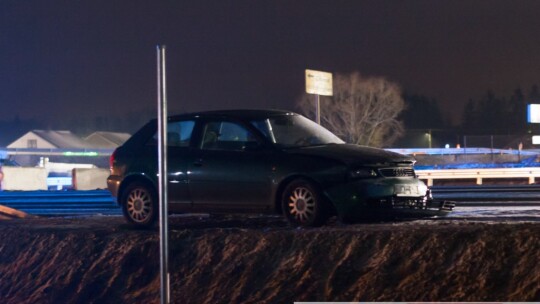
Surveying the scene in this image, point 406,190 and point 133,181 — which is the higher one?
point 133,181

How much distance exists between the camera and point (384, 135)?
86.8 meters

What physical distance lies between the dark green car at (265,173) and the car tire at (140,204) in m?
0.01

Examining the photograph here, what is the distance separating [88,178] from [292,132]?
20.3 metres

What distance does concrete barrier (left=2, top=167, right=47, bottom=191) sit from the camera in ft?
107

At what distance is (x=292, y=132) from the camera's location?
12312 millimetres

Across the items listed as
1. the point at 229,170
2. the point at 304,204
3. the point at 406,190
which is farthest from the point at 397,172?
the point at 229,170

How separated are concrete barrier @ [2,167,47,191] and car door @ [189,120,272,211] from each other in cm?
2150

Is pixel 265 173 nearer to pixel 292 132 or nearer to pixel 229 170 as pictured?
pixel 229 170

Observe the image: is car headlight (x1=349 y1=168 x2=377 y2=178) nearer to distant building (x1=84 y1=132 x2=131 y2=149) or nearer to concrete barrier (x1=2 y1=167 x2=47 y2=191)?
concrete barrier (x1=2 y1=167 x2=47 y2=191)

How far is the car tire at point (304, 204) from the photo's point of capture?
11.1 meters

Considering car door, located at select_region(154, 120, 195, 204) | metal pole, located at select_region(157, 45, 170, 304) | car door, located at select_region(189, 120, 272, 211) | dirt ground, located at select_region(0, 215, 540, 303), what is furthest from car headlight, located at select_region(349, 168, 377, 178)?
metal pole, located at select_region(157, 45, 170, 304)

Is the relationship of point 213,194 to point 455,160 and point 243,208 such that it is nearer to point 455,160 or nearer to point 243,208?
point 243,208

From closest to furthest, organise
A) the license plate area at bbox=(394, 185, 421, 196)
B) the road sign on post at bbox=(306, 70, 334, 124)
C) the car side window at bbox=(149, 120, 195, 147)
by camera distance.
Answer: the license plate area at bbox=(394, 185, 421, 196) < the car side window at bbox=(149, 120, 195, 147) < the road sign on post at bbox=(306, 70, 334, 124)

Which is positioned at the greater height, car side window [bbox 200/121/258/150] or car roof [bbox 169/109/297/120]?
car roof [bbox 169/109/297/120]
